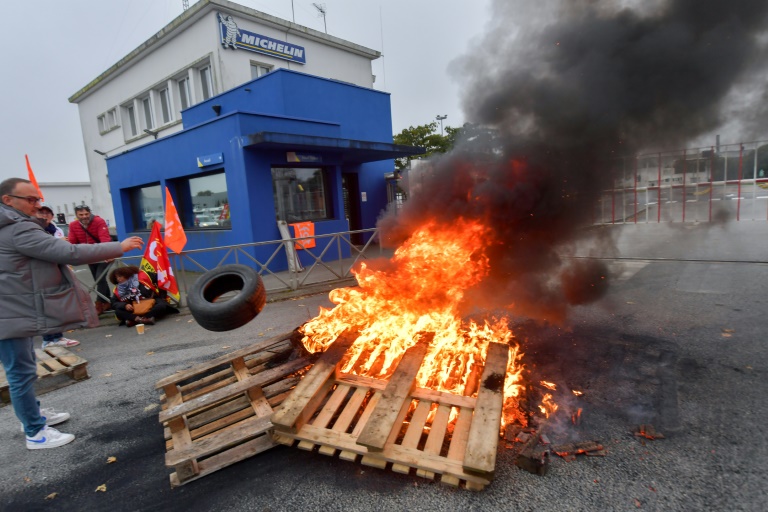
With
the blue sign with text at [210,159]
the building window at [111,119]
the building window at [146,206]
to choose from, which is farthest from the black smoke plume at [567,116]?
the building window at [111,119]

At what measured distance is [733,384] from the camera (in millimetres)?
3572

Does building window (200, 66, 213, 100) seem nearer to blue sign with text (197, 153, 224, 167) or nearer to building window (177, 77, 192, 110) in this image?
building window (177, 77, 192, 110)

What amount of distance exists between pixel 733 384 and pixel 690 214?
10119 mm

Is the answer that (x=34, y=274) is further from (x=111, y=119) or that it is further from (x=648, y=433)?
(x=111, y=119)

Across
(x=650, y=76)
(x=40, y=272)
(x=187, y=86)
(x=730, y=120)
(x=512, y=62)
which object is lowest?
(x=40, y=272)

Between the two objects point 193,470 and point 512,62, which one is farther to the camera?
point 512,62

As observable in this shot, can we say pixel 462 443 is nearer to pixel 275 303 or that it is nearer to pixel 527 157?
pixel 527 157

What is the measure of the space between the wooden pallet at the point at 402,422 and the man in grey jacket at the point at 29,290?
191cm

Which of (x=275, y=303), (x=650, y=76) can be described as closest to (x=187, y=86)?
(x=275, y=303)

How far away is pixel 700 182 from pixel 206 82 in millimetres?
17144

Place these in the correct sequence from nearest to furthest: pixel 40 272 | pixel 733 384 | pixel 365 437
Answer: pixel 365 437 < pixel 40 272 < pixel 733 384

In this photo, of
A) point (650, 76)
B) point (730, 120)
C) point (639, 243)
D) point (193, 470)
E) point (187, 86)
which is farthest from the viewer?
point (187, 86)

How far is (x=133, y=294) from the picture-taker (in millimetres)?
6945

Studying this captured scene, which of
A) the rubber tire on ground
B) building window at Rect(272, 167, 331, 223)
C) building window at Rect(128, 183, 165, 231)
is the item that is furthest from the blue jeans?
building window at Rect(128, 183, 165, 231)
